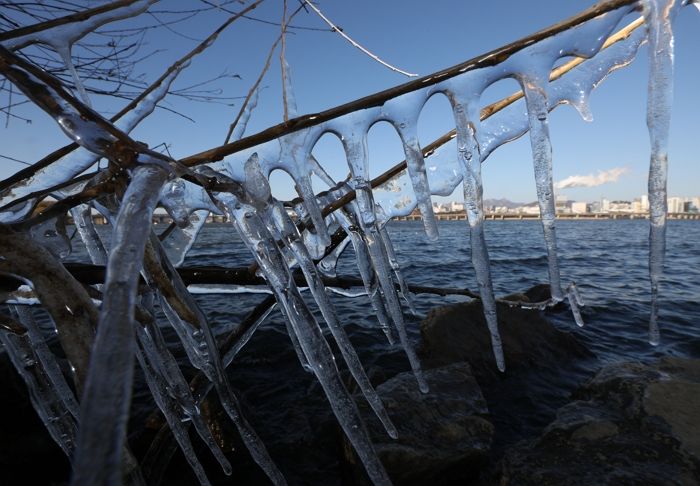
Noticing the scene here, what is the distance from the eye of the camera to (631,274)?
1398 cm

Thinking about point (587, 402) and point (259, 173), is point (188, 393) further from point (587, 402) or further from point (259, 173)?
point (587, 402)

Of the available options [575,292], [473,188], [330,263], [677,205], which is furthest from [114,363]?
[677,205]

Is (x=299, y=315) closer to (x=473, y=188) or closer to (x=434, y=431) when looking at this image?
(x=473, y=188)

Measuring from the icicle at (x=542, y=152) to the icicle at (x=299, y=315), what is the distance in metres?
1.18

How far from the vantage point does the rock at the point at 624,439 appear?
2.52m

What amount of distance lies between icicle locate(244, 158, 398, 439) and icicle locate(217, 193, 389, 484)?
89 mm

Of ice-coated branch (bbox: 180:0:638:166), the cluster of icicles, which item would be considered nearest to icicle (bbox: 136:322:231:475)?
the cluster of icicles

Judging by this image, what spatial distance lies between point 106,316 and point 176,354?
20.1 ft

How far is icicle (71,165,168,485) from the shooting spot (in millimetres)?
455

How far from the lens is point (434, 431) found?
127 inches

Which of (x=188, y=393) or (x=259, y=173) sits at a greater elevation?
(x=259, y=173)

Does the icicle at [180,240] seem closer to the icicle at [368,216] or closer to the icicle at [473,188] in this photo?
the icicle at [368,216]

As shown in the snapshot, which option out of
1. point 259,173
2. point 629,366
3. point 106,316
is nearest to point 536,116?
point 259,173

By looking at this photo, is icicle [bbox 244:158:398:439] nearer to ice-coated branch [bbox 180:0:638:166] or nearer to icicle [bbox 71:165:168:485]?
ice-coated branch [bbox 180:0:638:166]
